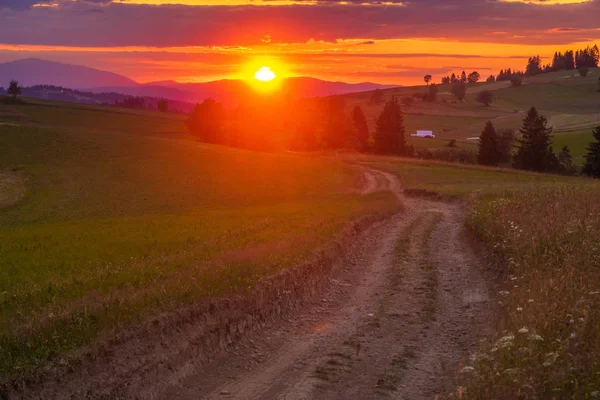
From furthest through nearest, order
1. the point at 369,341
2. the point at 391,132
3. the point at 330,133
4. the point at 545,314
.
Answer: the point at 330,133 → the point at 391,132 → the point at 369,341 → the point at 545,314

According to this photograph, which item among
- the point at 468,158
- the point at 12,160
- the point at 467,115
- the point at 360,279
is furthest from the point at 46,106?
the point at 360,279

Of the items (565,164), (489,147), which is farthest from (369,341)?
(489,147)

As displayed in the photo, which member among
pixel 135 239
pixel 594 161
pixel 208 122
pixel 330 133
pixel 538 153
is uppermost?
pixel 208 122

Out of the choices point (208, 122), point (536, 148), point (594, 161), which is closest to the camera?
point (594, 161)

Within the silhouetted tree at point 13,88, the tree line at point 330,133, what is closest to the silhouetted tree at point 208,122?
the tree line at point 330,133

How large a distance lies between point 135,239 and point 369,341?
476 inches

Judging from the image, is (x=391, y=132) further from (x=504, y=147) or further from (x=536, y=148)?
(x=536, y=148)

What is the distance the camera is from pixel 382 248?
66.6 ft

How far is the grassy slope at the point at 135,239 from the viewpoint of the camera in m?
10.2

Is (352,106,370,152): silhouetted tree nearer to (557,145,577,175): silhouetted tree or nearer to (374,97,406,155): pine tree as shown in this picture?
(374,97,406,155): pine tree

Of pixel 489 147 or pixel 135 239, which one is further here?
pixel 489 147

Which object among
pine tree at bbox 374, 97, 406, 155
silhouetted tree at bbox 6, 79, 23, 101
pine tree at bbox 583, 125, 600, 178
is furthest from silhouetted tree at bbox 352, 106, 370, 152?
silhouetted tree at bbox 6, 79, 23, 101

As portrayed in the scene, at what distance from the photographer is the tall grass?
23.8 feet

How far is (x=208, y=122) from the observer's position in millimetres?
124688
